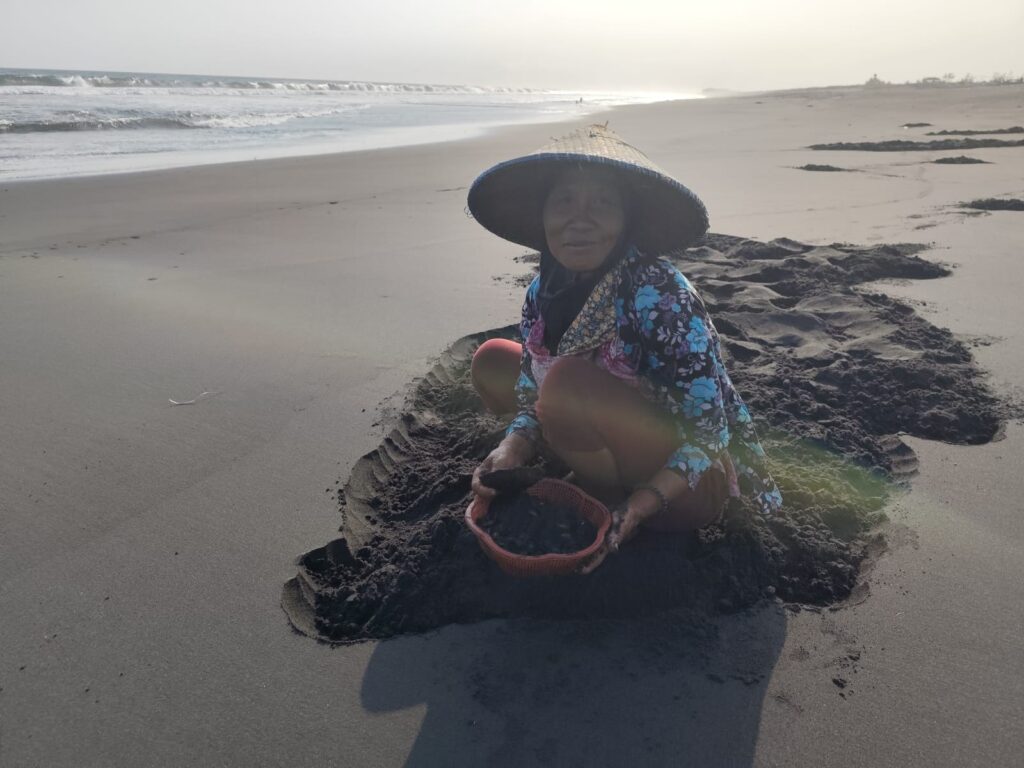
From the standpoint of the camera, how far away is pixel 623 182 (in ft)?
5.43

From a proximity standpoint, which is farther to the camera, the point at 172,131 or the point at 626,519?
the point at 172,131

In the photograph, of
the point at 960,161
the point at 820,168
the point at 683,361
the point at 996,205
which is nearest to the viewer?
the point at 683,361

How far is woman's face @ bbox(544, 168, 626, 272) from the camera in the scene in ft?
5.29

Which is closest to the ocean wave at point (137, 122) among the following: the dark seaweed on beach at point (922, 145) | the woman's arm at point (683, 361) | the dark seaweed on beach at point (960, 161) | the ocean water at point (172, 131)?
the ocean water at point (172, 131)

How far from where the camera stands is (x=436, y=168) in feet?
28.8

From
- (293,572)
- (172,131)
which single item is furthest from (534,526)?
(172,131)

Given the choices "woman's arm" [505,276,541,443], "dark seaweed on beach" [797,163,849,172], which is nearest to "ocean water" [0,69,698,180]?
"dark seaweed on beach" [797,163,849,172]

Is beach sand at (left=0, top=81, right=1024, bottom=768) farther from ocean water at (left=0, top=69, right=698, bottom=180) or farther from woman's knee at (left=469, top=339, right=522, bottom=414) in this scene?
ocean water at (left=0, top=69, right=698, bottom=180)

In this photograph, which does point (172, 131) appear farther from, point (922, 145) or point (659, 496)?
point (659, 496)

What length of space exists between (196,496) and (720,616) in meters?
1.54

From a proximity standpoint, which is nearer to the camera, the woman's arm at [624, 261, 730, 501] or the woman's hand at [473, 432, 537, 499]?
the woman's arm at [624, 261, 730, 501]

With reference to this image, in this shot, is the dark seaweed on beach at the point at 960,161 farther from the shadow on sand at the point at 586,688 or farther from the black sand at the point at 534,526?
the black sand at the point at 534,526

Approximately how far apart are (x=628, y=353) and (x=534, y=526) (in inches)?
Answer: 18.8

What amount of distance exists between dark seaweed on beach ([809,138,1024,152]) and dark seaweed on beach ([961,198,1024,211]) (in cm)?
362
